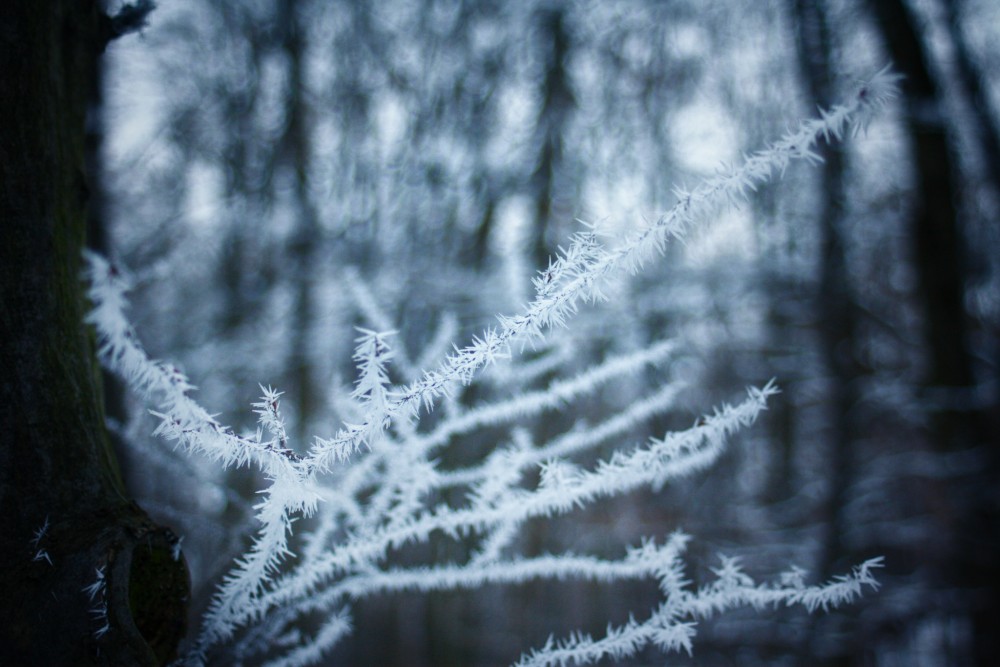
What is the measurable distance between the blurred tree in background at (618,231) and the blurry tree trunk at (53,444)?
8.63 ft

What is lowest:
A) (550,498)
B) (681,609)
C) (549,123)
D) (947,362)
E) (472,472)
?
(681,609)

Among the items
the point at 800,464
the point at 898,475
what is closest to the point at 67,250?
the point at 898,475

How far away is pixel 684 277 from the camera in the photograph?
3707 mm

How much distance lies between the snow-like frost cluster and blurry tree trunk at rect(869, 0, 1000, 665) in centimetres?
316

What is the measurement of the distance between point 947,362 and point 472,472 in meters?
3.54

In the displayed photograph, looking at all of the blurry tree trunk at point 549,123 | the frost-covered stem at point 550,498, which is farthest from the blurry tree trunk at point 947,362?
the frost-covered stem at point 550,498

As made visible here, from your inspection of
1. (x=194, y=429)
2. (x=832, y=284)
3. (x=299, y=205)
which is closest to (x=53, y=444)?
(x=194, y=429)

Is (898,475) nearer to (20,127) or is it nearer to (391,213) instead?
(391,213)

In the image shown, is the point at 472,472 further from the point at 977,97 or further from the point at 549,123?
the point at 977,97

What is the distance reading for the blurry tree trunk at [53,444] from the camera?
693 mm

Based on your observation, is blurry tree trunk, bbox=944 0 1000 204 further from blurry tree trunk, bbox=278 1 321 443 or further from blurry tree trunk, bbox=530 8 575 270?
blurry tree trunk, bbox=278 1 321 443

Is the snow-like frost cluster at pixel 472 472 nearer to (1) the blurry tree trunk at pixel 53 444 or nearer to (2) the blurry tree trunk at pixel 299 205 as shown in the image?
(1) the blurry tree trunk at pixel 53 444

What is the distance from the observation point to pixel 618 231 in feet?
11.0

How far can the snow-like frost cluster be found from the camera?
0.63 meters
